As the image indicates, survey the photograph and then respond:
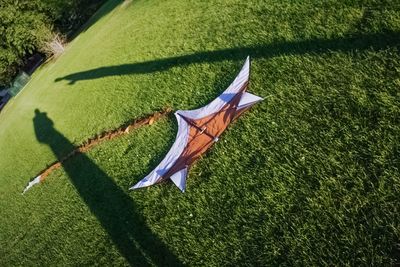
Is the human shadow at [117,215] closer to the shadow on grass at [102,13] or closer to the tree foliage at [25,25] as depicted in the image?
the shadow on grass at [102,13]

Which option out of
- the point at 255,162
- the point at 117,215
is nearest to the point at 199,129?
the point at 255,162

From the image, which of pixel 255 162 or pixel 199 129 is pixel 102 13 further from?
pixel 255 162

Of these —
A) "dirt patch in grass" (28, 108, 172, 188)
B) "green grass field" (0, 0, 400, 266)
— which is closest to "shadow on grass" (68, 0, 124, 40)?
"green grass field" (0, 0, 400, 266)

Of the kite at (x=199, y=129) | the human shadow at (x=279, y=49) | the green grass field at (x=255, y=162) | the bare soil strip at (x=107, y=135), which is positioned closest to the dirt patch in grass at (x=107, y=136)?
the bare soil strip at (x=107, y=135)

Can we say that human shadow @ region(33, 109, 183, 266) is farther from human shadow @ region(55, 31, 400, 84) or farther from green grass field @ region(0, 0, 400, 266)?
human shadow @ region(55, 31, 400, 84)

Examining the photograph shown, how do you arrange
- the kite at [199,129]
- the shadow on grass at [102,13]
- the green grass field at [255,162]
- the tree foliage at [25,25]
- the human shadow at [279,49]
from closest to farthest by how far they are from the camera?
the green grass field at [255,162] → the human shadow at [279,49] → the kite at [199,129] → the shadow on grass at [102,13] → the tree foliage at [25,25]

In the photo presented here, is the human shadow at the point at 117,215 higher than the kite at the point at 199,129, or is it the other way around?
the kite at the point at 199,129
